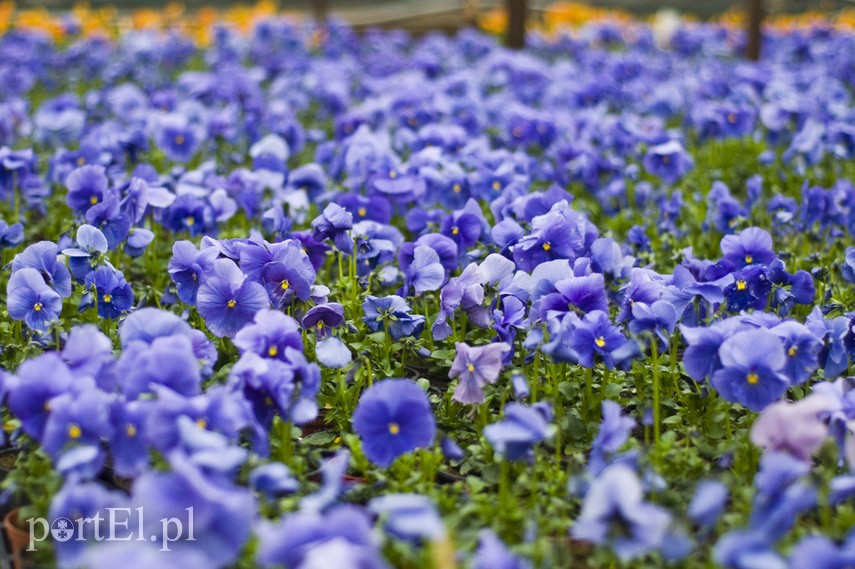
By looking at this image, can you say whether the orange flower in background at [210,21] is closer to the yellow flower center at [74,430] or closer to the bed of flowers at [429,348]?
the bed of flowers at [429,348]

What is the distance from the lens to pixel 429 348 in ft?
9.89

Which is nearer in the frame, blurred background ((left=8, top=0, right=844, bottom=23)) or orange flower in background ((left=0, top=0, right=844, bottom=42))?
orange flower in background ((left=0, top=0, right=844, bottom=42))

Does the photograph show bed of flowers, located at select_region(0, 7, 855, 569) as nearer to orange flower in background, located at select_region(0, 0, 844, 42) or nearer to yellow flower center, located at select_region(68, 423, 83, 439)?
yellow flower center, located at select_region(68, 423, 83, 439)

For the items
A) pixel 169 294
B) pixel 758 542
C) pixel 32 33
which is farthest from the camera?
pixel 32 33

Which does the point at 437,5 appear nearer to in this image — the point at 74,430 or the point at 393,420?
the point at 393,420

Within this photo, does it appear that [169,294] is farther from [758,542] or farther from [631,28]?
[631,28]

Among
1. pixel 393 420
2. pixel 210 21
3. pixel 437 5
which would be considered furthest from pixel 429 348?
pixel 437 5

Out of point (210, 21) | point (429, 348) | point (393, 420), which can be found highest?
point (393, 420)

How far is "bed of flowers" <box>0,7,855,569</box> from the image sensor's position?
1758mm

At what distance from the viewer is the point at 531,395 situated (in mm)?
2604

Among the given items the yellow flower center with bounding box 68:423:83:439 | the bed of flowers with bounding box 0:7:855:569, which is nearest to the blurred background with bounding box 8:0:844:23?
the bed of flowers with bounding box 0:7:855:569

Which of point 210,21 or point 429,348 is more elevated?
point 429,348

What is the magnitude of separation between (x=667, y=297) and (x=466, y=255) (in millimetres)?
750

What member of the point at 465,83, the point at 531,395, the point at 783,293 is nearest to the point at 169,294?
the point at 531,395
